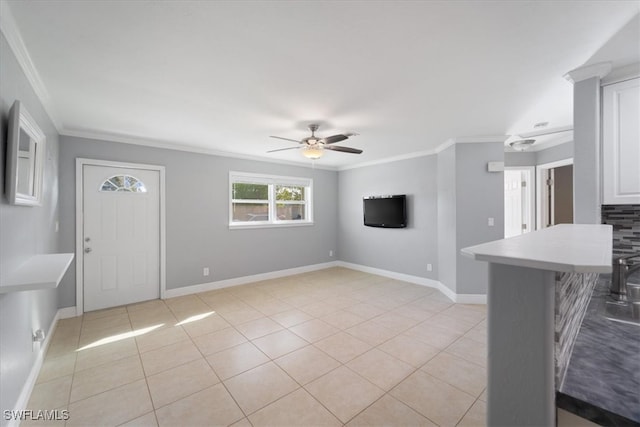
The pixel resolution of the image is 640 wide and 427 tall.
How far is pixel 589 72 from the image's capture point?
75.7 inches

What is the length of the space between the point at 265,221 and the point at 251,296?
161cm

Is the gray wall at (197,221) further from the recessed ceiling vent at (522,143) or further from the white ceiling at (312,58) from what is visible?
the recessed ceiling vent at (522,143)

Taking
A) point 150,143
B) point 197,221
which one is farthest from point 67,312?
point 150,143

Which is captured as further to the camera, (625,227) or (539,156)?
(539,156)

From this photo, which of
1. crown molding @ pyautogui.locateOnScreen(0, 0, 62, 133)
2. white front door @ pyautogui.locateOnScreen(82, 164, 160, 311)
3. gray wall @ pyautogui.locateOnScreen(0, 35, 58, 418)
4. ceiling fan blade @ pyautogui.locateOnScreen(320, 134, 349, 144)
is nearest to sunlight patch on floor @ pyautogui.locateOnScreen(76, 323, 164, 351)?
gray wall @ pyautogui.locateOnScreen(0, 35, 58, 418)

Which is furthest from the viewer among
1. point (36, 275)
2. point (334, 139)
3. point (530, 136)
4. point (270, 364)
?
point (530, 136)

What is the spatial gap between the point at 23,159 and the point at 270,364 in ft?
7.99

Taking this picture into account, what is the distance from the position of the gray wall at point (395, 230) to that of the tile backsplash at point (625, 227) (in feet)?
8.75

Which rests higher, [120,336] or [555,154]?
[555,154]

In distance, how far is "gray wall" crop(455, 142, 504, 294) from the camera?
3.89 m

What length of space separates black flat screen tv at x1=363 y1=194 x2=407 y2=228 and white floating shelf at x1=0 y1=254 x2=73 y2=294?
4622mm

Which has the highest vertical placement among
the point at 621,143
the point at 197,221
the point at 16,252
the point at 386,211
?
the point at 621,143

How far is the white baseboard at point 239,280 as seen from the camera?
4.28 m

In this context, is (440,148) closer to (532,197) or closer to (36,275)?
(532,197)
